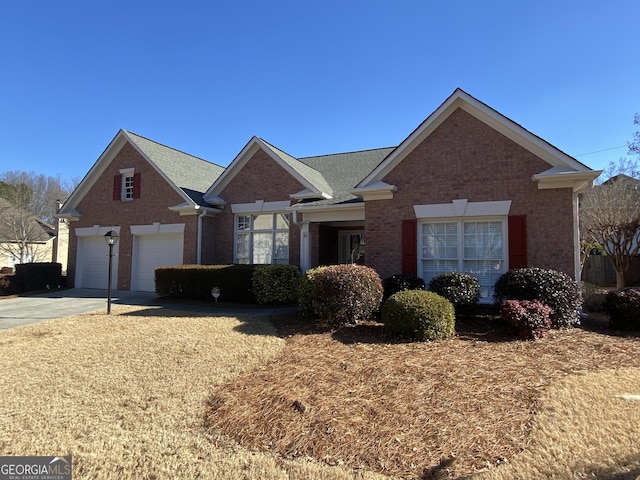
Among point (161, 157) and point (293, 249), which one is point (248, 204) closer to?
point (293, 249)

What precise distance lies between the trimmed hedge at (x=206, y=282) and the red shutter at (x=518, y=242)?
7733mm

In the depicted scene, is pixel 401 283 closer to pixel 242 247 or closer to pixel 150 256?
pixel 242 247

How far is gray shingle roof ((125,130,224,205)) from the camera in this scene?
53.2 feet

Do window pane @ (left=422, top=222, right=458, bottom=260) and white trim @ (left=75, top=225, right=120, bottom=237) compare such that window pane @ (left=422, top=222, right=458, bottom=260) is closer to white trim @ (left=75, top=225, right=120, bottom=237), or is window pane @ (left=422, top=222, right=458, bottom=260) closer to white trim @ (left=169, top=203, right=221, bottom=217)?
white trim @ (left=169, top=203, right=221, bottom=217)

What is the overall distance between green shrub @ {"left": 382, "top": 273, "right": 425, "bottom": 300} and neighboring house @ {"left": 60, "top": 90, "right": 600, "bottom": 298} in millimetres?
667

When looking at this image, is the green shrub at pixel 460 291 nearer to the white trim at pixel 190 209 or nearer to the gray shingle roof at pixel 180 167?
the white trim at pixel 190 209

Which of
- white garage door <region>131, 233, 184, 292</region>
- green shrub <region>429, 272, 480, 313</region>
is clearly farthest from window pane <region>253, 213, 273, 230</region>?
green shrub <region>429, 272, 480, 313</region>

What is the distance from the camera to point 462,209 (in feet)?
33.8

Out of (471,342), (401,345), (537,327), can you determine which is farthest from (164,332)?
(537,327)

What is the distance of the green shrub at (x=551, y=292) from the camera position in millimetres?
8156

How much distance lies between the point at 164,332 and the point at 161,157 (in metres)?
11.7

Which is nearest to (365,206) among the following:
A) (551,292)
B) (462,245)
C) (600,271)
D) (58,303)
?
(462,245)

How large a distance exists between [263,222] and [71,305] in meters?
7.27

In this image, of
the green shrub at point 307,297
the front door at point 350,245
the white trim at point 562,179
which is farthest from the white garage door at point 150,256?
the white trim at point 562,179
